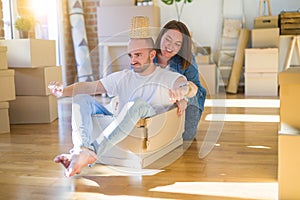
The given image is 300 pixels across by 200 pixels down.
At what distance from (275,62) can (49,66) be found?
2.47 metres

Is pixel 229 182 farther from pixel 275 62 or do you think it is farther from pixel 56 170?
pixel 275 62

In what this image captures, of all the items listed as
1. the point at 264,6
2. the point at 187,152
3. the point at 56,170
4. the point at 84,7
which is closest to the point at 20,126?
the point at 56,170

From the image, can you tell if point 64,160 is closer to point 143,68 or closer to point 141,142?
point 141,142

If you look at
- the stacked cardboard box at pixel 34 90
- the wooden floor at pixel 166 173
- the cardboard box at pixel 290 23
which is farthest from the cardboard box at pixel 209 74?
the stacked cardboard box at pixel 34 90

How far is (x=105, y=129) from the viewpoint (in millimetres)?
1831

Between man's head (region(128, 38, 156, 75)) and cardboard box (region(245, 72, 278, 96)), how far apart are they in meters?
2.70

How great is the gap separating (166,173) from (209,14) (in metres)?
3.45

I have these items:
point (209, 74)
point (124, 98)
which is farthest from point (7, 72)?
point (209, 74)

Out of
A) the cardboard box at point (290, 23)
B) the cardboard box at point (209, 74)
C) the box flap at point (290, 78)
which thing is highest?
the cardboard box at point (290, 23)

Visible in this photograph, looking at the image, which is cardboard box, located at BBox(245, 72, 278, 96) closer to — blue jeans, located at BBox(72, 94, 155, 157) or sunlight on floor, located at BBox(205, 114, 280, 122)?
sunlight on floor, located at BBox(205, 114, 280, 122)

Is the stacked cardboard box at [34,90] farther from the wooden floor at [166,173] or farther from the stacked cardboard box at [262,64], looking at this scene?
the stacked cardboard box at [262,64]

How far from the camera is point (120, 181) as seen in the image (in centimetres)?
179

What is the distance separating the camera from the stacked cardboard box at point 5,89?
9.22 feet

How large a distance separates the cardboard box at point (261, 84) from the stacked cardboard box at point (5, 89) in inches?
104
